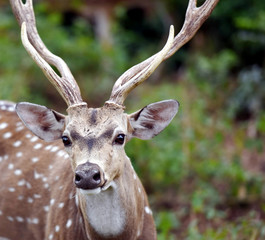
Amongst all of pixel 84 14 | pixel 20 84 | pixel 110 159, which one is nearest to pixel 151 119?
pixel 110 159

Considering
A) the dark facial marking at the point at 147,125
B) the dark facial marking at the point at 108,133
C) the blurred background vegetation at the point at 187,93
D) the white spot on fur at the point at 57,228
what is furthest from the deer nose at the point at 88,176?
the blurred background vegetation at the point at 187,93

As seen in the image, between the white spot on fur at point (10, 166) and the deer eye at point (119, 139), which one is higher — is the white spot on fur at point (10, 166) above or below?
below

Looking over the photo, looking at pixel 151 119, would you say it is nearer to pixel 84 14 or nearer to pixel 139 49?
pixel 139 49

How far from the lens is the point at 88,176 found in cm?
366

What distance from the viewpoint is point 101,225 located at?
4.14 m

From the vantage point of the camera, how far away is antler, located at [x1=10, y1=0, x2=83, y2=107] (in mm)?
4227

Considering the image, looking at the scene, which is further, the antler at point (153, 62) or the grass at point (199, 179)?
the grass at point (199, 179)

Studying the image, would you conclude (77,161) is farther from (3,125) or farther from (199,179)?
(199,179)

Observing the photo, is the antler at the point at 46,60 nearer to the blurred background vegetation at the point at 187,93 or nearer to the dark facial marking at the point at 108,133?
the dark facial marking at the point at 108,133

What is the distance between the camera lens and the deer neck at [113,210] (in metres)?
4.11

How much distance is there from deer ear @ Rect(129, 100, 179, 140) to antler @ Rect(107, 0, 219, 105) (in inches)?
7.1

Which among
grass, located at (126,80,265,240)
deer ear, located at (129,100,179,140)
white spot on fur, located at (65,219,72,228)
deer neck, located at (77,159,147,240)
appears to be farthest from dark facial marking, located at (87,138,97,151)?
grass, located at (126,80,265,240)

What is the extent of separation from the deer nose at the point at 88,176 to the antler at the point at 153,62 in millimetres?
574

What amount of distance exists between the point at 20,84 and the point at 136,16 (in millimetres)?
6597
